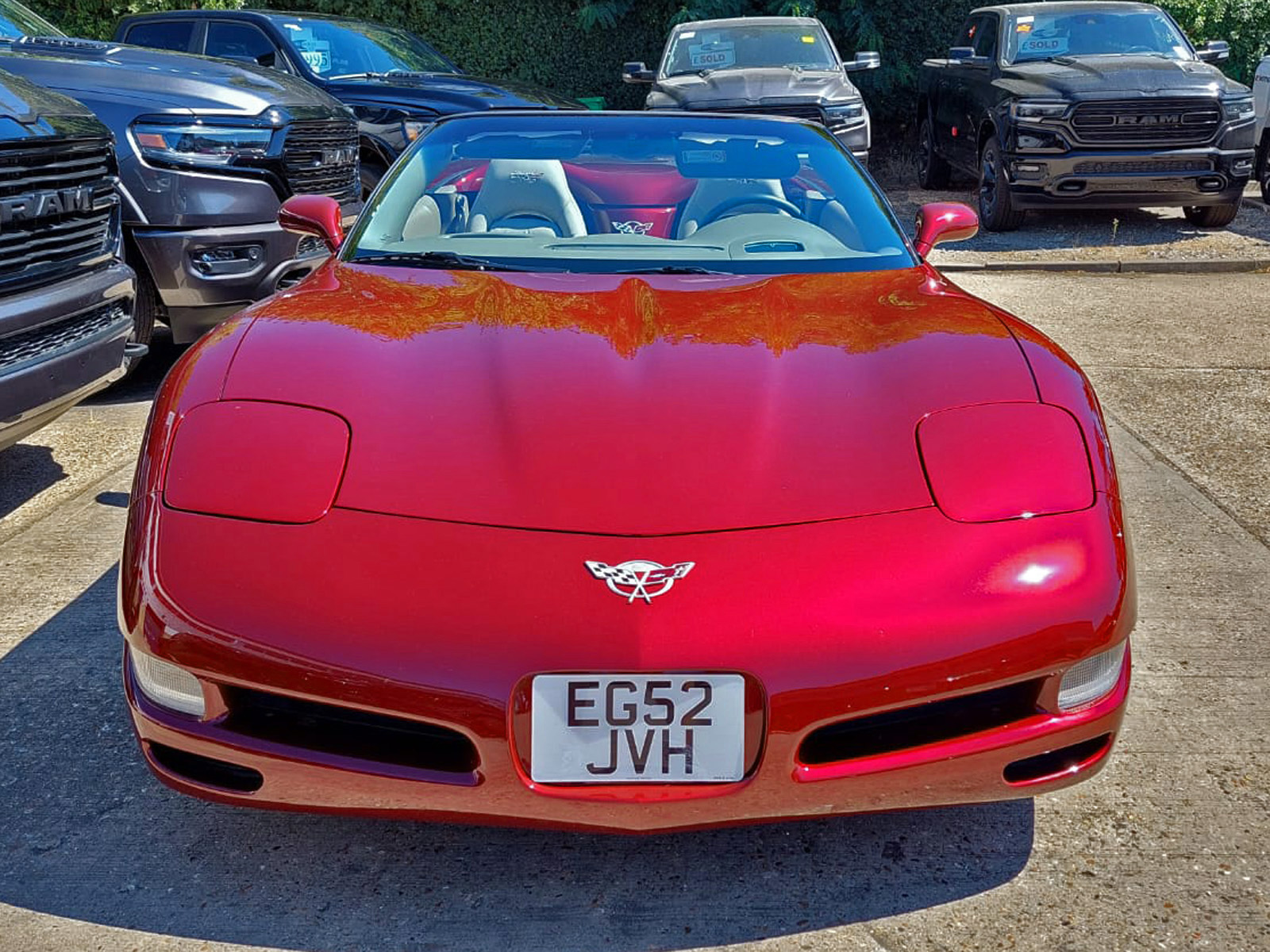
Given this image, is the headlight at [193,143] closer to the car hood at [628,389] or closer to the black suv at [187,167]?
the black suv at [187,167]

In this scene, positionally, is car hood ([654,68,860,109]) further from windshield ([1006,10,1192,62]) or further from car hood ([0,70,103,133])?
car hood ([0,70,103,133])

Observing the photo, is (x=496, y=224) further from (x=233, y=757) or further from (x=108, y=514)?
(x=233, y=757)

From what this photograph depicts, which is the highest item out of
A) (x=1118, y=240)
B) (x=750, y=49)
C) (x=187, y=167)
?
(x=187, y=167)

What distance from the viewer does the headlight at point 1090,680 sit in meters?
2.09

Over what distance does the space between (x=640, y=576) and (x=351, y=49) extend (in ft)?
27.6

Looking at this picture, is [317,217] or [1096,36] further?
[1096,36]

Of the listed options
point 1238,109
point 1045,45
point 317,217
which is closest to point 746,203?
point 317,217

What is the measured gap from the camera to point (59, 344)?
12.8 feet

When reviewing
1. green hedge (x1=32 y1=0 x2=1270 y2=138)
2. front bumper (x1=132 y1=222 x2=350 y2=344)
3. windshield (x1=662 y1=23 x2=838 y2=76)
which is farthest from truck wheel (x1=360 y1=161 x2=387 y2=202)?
green hedge (x1=32 y1=0 x2=1270 y2=138)

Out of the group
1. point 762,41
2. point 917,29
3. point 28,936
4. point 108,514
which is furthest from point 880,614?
point 917,29

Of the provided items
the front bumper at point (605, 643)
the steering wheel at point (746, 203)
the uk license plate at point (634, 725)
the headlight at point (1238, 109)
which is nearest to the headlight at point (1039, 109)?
the headlight at point (1238, 109)

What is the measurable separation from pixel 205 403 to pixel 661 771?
114 cm

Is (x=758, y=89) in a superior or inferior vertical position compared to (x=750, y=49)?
inferior

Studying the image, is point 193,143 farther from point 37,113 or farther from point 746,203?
point 746,203
